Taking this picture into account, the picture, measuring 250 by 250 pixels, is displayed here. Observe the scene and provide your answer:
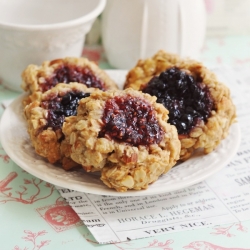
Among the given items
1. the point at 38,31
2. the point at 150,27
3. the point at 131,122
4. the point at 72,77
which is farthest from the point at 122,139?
the point at 150,27

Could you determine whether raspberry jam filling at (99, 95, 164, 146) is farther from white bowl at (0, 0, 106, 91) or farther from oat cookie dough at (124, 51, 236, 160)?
white bowl at (0, 0, 106, 91)

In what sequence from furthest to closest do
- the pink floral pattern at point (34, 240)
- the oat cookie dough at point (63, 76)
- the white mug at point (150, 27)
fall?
the white mug at point (150, 27)
the oat cookie dough at point (63, 76)
the pink floral pattern at point (34, 240)

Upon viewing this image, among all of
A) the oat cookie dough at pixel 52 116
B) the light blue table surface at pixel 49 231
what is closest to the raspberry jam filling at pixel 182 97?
the oat cookie dough at pixel 52 116

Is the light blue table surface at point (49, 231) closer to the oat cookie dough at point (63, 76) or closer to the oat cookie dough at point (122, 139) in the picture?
the oat cookie dough at point (122, 139)

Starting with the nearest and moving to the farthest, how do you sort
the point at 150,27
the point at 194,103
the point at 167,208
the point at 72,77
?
1. the point at 167,208
2. the point at 194,103
3. the point at 72,77
4. the point at 150,27

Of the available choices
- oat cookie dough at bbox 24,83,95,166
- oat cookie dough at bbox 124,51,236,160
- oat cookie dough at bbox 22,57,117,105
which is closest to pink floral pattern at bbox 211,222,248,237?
oat cookie dough at bbox 124,51,236,160

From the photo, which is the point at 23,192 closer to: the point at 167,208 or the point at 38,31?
the point at 167,208
